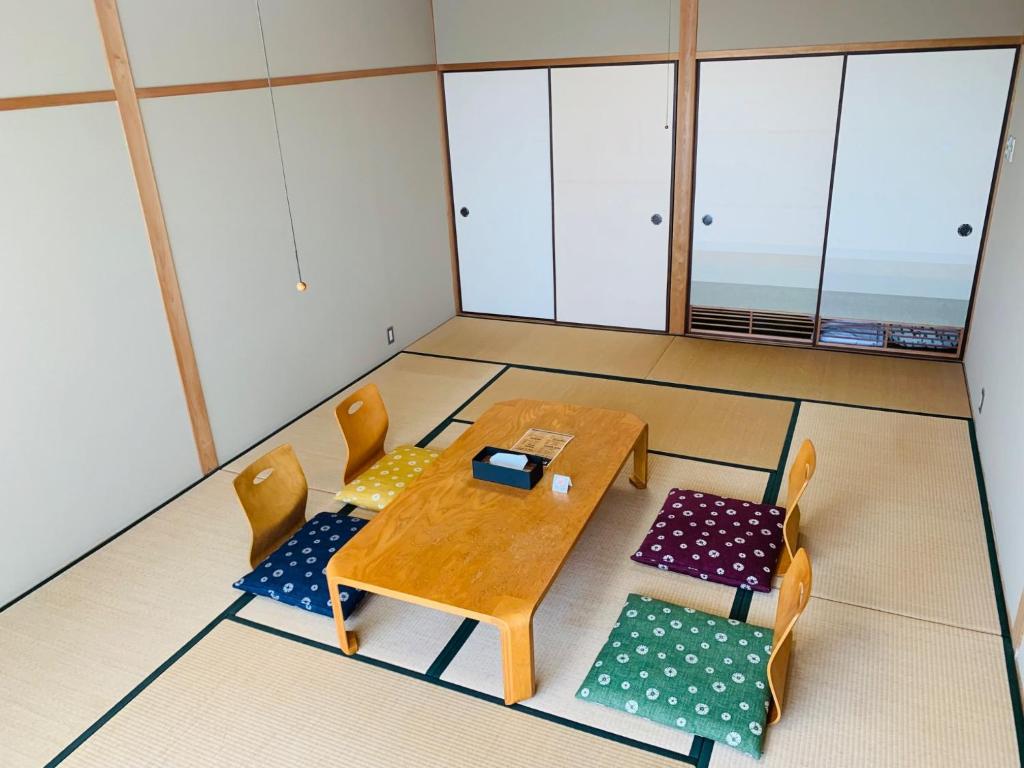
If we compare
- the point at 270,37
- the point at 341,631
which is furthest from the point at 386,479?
the point at 270,37

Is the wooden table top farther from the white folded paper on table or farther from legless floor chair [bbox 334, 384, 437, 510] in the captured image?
legless floor chair [bbox 334, 384, 437, 510]

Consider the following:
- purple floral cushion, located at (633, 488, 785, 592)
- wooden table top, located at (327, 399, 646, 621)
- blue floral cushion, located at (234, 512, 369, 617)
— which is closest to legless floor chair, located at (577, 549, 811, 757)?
purple floral cushion, located at (633, 488, 785, 592)

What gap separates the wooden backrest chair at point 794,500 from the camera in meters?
2.94

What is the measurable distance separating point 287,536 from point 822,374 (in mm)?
3462

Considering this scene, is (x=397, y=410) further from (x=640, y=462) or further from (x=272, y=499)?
(x=640, y=462)

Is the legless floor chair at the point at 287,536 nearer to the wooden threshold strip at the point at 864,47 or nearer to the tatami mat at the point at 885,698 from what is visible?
the tatami mat at the point at 885,698

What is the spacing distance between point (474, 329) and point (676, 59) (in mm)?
2443

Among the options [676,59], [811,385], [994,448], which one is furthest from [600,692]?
[676,59]

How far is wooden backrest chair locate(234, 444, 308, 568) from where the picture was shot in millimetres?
3137

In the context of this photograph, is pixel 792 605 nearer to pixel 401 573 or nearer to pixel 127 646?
pixel 401 573

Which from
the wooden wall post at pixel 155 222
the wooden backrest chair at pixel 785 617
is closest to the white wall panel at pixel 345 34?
the wooden wall post at pixel 155 222

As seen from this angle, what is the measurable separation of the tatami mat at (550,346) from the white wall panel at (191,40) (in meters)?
2.37

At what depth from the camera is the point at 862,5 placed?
4.59 meters

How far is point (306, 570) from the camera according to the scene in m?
3.05
